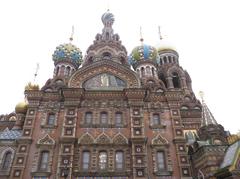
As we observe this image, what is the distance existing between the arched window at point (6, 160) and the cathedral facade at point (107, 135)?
61 millimetres

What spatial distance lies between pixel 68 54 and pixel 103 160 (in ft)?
40.4

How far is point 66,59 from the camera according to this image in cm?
2461

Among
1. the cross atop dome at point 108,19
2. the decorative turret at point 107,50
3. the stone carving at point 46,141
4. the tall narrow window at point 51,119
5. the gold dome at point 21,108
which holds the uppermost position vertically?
the cross atop dome at point 108,19

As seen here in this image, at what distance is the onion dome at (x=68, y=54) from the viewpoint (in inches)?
973

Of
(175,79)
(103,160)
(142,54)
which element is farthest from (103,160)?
(175,79)

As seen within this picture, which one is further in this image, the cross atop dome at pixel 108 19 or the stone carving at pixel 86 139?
the cross atop dome at pixel 108 19

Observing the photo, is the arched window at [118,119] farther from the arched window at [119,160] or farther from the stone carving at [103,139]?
the arched window at [119,160]

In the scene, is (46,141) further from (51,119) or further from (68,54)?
(68,54)

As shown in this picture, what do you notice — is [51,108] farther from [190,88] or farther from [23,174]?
[190,88]

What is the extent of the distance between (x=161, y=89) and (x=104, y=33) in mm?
12588

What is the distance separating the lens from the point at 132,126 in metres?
17.7

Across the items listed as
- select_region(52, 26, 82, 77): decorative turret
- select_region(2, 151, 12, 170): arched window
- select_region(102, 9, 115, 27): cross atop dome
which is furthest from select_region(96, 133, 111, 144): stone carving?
select_region(102, 9, 115, 27): cross atop dome

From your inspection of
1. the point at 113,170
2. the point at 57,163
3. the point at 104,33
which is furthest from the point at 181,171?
the point at 104,33

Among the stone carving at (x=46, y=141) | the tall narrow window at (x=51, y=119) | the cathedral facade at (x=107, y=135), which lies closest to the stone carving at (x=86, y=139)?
the cathedral facade at (x=107, y=135)
